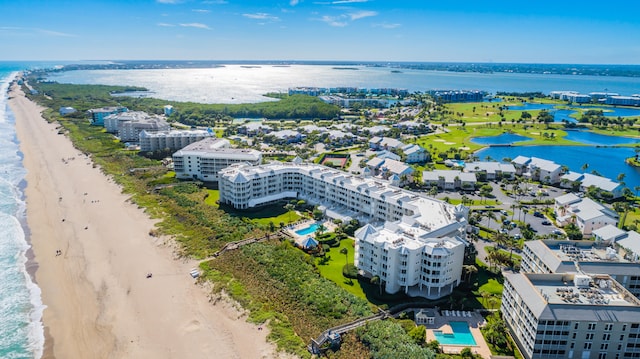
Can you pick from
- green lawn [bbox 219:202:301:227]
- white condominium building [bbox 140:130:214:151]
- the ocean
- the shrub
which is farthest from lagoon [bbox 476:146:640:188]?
the ocean

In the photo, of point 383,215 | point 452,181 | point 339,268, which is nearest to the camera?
point 339,268

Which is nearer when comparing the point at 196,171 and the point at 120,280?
the point at 120,280

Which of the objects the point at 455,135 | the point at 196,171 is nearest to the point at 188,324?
the point at 196,171

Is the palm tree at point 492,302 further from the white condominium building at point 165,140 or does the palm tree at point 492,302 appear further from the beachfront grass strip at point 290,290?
the white condominium building at point 165,140

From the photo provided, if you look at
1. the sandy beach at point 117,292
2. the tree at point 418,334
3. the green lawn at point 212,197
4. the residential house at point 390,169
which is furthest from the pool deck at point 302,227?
the tree at point 418,334

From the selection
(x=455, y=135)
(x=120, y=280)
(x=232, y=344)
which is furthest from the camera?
(x=455, y=135)

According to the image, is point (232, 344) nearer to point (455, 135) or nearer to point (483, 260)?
point (483, 260)

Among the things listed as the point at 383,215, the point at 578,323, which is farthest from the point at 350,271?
the point at 578,323

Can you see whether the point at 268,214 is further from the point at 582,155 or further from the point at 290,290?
the point at 582,155
